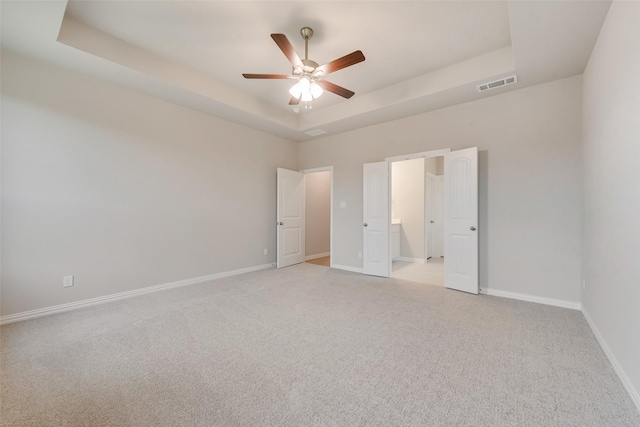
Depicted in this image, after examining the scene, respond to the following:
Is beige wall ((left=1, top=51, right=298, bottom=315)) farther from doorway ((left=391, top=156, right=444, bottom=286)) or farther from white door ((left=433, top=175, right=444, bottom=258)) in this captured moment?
white door ((left=433, top=175, right=444, bottom=258))

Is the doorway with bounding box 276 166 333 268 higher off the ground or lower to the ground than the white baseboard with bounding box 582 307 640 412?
higher

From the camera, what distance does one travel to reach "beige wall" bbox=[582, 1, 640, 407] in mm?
1609

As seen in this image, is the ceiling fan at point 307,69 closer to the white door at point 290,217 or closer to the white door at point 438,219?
the white door at point 290,217

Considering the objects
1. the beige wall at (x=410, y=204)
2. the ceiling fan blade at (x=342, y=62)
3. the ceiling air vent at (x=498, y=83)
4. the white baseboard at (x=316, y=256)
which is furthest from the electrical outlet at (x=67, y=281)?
the beige wall at (x=410, y=204)

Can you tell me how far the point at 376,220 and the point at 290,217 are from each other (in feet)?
6.26

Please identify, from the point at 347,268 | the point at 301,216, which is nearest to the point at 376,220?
the point at 347,268

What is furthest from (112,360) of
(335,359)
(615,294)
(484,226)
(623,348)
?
(484,226)

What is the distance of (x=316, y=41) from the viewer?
9.32ft

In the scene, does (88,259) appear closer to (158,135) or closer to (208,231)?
(208,231)

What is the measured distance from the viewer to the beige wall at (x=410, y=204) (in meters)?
6.03

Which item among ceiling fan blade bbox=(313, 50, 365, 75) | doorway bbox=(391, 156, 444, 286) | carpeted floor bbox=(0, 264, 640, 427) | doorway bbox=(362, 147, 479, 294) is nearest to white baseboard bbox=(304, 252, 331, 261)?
doorway bbox=(391, 156, 444, 286)

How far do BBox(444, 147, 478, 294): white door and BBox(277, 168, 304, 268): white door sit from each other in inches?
121

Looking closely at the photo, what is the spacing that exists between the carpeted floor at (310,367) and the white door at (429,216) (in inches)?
120

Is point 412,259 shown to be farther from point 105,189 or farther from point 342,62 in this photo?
point 105,189
